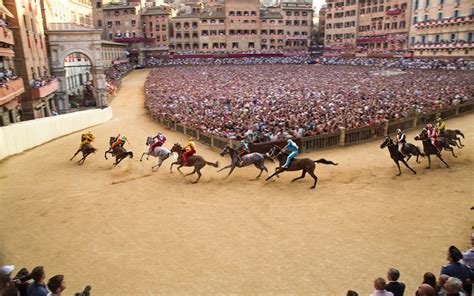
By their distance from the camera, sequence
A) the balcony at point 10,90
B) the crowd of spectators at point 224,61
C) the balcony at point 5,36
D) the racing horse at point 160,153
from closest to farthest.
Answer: the racing horse at point 160,153
the balcony at point 10,90
the balcony at point 5,36
the crowd of spectators at point 224,61

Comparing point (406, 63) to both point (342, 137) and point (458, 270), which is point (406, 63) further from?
point (458, 270)

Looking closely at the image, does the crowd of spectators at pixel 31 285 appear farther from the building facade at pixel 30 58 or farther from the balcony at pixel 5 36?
the building facade at pixel 30 58

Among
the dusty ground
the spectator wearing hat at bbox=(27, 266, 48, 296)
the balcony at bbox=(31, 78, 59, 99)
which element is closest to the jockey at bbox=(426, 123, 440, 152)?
the dusty ground

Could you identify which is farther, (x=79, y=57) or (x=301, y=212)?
(x=79, y=57)

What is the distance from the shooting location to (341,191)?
40.1 feet

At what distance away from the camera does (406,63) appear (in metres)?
55.9

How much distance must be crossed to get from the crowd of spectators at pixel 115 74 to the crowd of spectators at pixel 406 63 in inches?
1654

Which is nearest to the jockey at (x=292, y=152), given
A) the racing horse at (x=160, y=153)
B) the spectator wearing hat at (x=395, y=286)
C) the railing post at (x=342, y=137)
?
the racing horse at (x=160, y=153)

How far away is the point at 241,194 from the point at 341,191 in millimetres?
3652

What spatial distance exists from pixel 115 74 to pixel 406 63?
48570 millimetres

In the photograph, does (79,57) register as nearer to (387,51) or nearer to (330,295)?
(330,295)

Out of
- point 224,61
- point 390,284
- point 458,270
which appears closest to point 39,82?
point 390,284

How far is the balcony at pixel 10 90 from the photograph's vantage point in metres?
17.1

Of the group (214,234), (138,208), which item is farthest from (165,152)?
(214,234)
